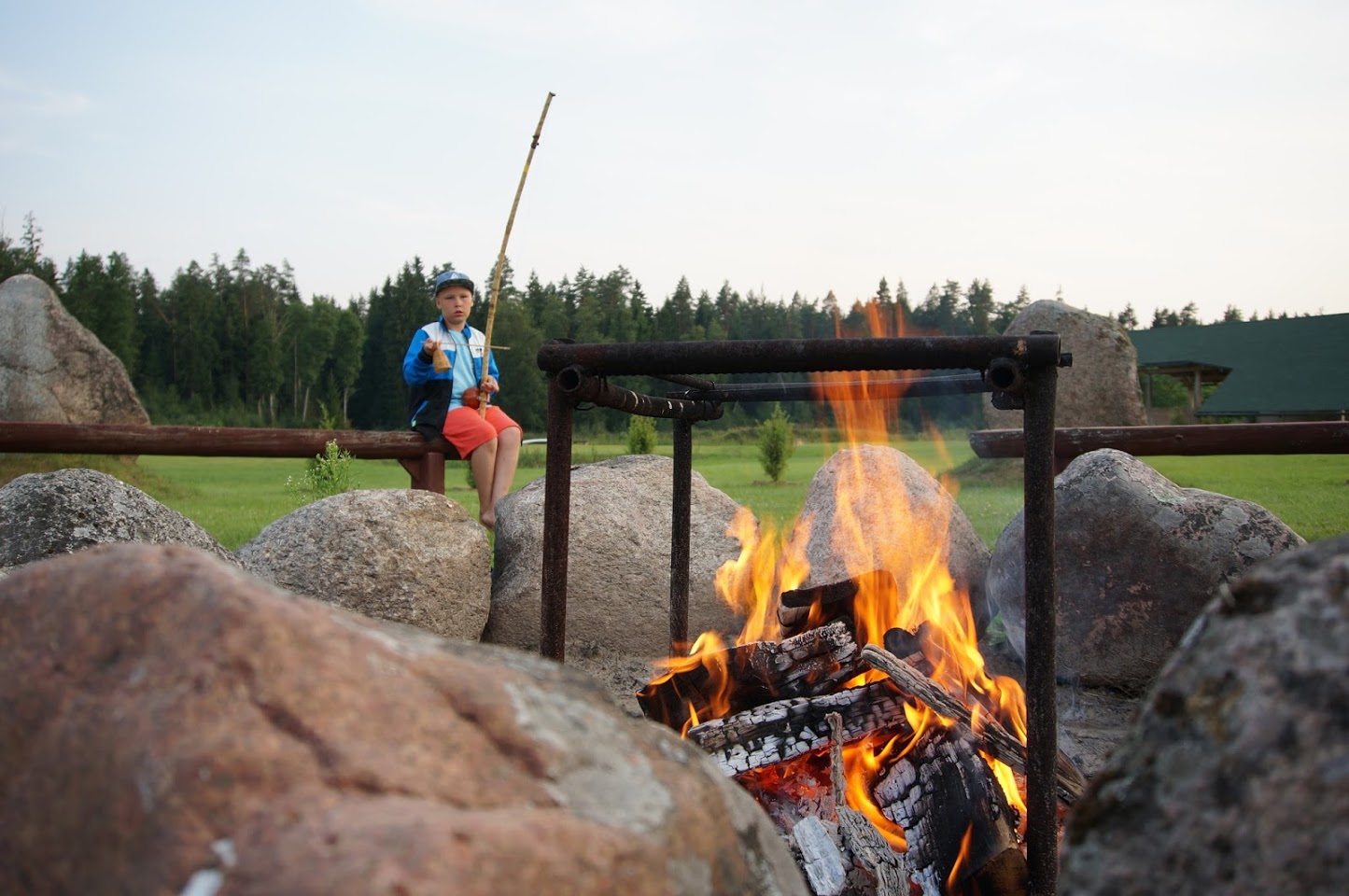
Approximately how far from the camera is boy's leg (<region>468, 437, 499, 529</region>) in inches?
249

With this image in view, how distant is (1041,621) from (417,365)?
497 centimetres

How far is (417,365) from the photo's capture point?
6.33 meters

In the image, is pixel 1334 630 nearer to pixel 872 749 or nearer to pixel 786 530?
Answer: pixel 872 749

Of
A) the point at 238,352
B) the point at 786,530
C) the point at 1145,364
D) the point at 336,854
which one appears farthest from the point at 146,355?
the point at 336,854

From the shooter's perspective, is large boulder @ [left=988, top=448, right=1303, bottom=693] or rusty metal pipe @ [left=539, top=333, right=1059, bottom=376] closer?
rusty metal pipe @ [left=539, top=333, right=1059, bottom=376]

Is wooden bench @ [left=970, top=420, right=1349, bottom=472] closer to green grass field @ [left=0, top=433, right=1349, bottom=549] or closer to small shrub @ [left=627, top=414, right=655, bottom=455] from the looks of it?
green grass field @ [left=0, top=433, right=1349, bottom=549]

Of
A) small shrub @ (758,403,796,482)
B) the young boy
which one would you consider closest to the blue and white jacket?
the young boy

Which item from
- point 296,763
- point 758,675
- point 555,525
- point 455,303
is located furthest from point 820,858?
point 455,303

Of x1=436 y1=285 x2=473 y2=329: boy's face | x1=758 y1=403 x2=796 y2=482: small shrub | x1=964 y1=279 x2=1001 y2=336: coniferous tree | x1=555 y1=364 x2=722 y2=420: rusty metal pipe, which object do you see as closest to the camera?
x1=555 y1=364 x2=722 y2=420: rusty metal pipe

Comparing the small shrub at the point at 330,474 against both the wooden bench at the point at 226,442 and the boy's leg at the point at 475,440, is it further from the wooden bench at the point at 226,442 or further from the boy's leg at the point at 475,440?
the boy's leg at the point at 475,440

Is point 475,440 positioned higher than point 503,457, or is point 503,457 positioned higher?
point 475,440

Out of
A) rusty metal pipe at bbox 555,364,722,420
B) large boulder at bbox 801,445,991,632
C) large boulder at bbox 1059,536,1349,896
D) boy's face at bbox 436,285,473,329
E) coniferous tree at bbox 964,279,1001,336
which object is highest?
coniferous tree at bbox 964,279,1001,336

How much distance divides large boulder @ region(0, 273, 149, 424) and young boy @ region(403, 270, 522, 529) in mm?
9616

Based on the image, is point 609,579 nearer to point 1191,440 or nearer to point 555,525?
point 555,525
